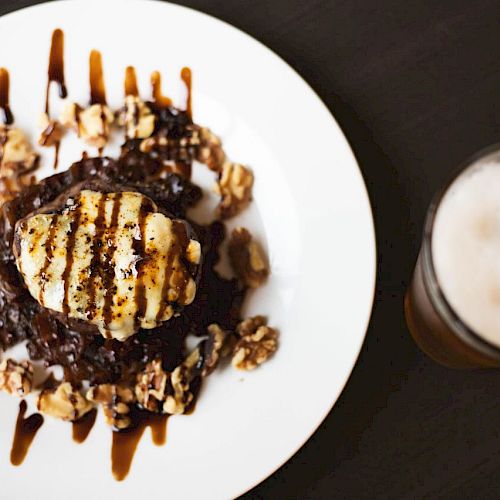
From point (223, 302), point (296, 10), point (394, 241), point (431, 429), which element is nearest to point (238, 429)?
point (223, 302)

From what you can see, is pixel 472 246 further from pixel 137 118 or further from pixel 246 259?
pixel 137 118

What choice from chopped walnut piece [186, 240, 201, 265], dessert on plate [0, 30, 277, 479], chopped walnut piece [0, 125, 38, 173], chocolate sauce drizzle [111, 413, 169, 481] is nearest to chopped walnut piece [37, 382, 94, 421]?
dessert on plate [0, 30, 277, 479]

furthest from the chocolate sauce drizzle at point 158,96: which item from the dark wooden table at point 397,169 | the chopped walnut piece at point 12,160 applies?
the chopped walnut piece at point 12,160

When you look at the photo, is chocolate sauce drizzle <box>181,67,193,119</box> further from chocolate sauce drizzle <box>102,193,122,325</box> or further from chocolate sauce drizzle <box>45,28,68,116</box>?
chocolate sauce drizzle <box>102,193,122,325</box>

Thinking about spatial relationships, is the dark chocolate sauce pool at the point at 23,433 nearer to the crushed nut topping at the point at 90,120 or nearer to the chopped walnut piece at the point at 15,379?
the chopped walnut piece at the point at 15,379

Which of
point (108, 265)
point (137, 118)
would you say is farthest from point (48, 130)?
point (108, 265)

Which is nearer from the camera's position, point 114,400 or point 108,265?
point 108,265
